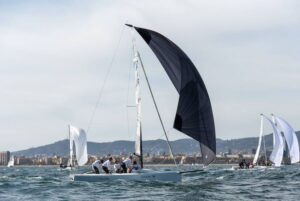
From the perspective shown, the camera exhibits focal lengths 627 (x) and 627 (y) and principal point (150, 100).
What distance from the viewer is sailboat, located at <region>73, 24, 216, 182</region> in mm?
37469

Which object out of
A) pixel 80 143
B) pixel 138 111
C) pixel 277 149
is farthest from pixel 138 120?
pixel 80 143

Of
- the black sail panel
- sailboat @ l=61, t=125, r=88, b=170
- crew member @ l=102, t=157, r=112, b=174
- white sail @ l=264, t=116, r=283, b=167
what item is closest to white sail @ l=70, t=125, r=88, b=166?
sailboat @ l=61, t=125, r=88, b=170

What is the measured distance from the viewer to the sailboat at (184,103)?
3747 centimetres

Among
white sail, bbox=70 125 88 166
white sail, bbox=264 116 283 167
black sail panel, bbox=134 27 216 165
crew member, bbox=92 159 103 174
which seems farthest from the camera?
white sail, bbox=70 125 88 166

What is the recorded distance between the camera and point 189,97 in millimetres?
37844

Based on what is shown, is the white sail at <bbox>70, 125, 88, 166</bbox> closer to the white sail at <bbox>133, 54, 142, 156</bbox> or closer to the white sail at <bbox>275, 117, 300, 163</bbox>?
the white sail at <bbox>275, 117, 300, 163</bbox>

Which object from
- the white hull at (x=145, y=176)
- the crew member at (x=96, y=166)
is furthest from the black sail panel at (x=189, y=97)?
the crew member at (x=96, y=166)

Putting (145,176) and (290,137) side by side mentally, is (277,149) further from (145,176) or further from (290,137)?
(145,176)

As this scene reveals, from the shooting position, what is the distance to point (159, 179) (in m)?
37.6

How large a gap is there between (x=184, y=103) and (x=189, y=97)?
473 mm

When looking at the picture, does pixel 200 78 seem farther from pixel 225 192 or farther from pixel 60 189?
pixel 60 189

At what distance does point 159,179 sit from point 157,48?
8057 millimetres

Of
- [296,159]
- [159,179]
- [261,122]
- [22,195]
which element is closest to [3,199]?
[22,195]

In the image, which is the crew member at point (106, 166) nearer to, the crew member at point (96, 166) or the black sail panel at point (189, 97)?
the crew member at point (96, 166)
